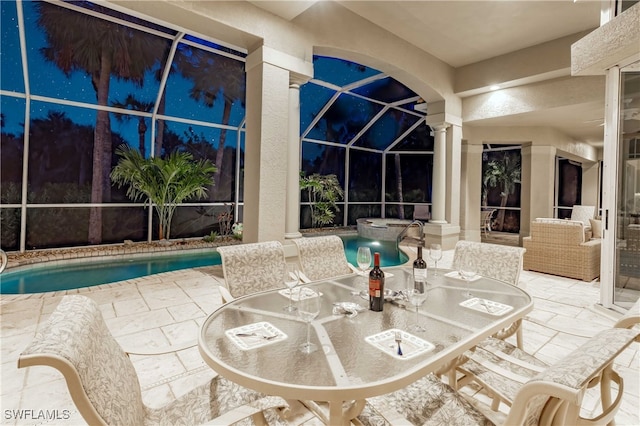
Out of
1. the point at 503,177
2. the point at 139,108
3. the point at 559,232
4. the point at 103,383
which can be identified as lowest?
the point at 103,383

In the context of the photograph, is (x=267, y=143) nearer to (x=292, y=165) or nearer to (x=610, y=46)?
(x=292, y=165)

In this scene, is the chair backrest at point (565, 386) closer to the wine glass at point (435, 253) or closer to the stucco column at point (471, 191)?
the wine glass at point (435, 253)

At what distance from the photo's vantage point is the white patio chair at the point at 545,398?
0.82m

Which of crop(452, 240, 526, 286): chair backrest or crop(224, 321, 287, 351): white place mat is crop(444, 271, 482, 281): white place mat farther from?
crop(224, 321, 287, 351): white place mat

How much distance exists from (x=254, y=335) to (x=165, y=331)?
5.86 feet

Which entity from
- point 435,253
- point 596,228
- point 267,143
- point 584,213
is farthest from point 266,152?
point 584,213

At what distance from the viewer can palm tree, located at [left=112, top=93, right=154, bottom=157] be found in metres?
6.72

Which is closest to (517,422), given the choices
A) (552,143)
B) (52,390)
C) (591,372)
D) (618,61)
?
(591,372)

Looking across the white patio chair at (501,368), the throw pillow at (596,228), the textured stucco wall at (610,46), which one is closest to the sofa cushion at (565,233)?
the throw pillow at (596,228)

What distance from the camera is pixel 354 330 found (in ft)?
4.62

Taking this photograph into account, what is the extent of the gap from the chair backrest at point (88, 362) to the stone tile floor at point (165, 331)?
0.89 feet

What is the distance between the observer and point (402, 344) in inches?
50.6

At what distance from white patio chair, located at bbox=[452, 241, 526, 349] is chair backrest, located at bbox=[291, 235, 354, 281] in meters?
0.98

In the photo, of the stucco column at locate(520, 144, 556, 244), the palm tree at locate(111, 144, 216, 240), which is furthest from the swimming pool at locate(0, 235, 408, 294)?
the stucco column at locate(520, 144, 556, 244)
